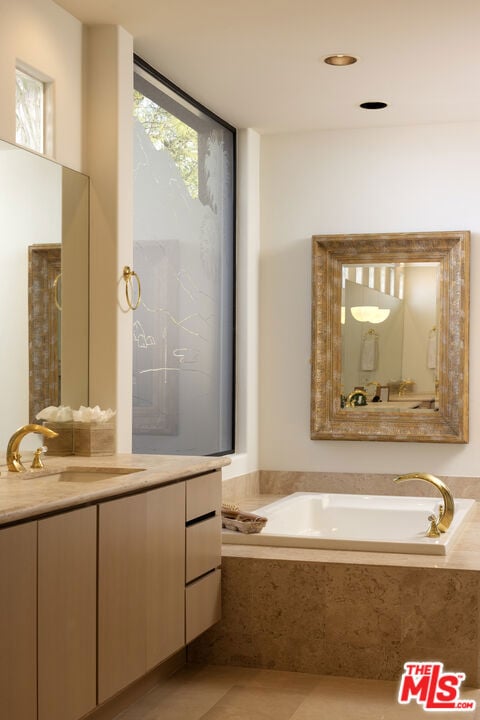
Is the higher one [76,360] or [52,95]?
[52,95]

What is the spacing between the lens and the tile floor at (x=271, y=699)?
10.2 feet

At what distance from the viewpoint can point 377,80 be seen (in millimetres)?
4613

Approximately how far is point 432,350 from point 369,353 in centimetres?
35

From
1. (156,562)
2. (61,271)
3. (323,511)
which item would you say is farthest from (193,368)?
(156,562)

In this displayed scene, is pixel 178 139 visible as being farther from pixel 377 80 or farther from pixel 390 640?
pixel 390 640

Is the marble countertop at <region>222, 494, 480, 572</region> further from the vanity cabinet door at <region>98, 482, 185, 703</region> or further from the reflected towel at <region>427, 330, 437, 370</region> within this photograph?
the reflected towel at <region>427, 330, 437, 370</region>

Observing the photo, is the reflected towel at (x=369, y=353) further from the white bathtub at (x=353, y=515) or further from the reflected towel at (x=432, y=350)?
the white bathtub at (x=353, y=515)

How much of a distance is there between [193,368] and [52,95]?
1756 mm

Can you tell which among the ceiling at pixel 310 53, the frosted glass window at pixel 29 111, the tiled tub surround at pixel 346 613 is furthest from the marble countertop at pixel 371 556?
the ceiling at pixel 310 53

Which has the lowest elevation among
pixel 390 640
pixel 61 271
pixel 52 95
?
pixel 390 640

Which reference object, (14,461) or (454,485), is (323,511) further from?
(14,461)

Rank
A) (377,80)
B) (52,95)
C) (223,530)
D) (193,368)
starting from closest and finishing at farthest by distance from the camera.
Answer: (52,95) → (223,530) → (377,80) → (193,368)

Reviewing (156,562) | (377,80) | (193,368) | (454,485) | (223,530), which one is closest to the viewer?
(156,562)

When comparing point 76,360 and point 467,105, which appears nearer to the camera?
point 76,360
